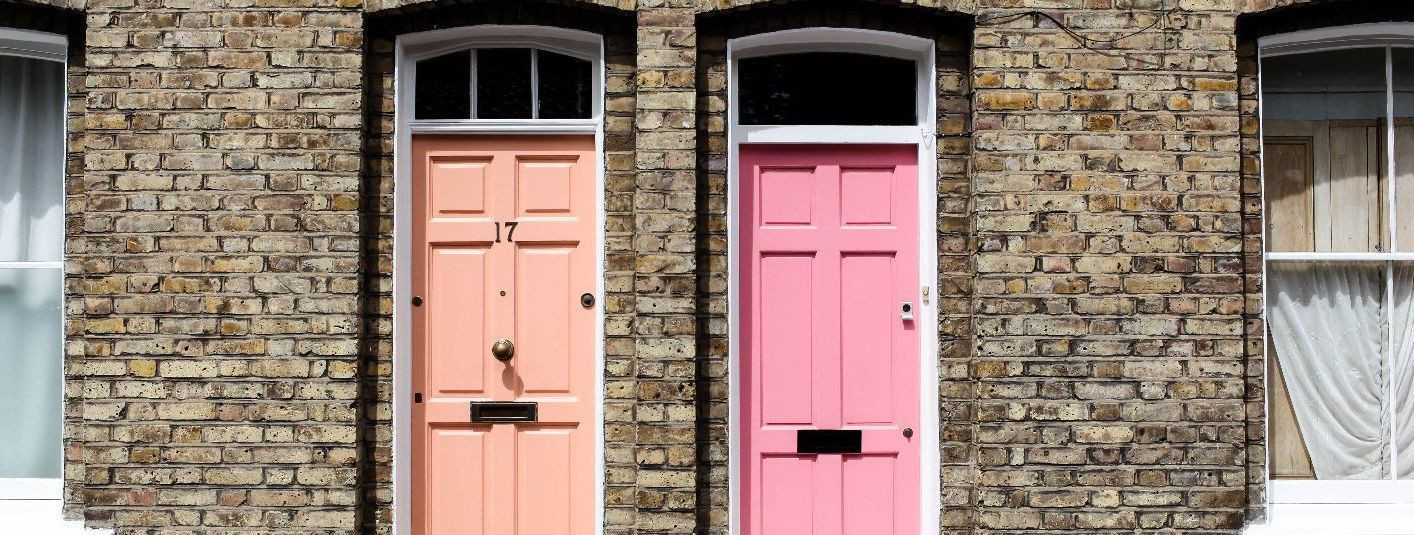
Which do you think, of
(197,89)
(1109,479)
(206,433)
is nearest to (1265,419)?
(1109,479)

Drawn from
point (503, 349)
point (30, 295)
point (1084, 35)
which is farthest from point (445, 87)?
point (1084, 35)

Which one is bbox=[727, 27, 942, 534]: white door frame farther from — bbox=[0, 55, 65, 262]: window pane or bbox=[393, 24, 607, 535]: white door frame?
bbox=[0, 55, 65, 262]: window pane

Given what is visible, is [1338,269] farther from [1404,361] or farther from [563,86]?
[563,86]

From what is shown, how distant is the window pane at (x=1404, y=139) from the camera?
→ 4.61 meters

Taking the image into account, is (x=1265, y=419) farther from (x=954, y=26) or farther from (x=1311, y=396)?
(x=954, y=26)

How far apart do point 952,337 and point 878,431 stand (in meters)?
0.54

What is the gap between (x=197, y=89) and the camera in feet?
14.1

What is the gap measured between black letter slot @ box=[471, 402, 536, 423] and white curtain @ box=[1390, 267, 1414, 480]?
395 centimetres

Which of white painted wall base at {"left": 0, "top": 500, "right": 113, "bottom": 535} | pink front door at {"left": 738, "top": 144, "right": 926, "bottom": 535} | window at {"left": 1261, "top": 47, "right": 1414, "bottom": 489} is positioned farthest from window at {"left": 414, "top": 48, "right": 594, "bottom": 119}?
window at {"left": 1261, "top": 47, "right": 1414, "bottom": 489}

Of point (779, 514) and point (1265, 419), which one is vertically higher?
point (1265, 419)

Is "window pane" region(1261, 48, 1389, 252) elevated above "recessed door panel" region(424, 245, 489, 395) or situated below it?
above

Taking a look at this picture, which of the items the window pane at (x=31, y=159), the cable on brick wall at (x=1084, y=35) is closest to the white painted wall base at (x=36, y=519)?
the window pane at (x=31, y=159)

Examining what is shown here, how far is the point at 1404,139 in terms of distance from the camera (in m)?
4.64

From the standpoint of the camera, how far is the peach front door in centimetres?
451
